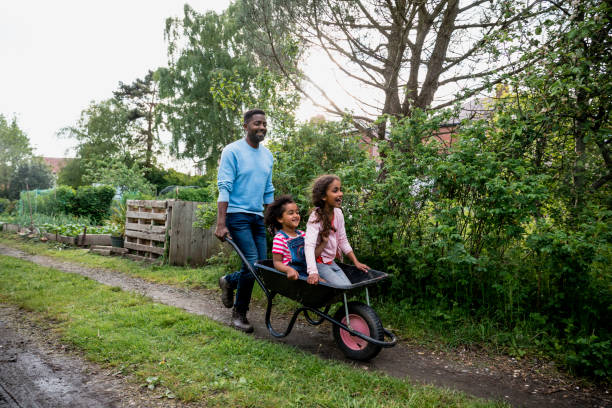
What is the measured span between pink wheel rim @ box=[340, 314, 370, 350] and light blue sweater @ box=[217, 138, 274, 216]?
1.32m

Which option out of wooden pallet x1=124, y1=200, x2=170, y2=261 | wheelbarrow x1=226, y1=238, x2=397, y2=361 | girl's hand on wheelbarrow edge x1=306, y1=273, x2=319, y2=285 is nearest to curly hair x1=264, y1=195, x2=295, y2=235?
wheelbarrow x1=226, y1=238, x2=397, y2=361

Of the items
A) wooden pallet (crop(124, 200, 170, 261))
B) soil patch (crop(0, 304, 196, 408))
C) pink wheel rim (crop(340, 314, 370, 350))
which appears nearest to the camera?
soil patch (crop(0, 304, 196, 408))

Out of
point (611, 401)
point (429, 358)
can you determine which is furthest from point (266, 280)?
point (611, 401)

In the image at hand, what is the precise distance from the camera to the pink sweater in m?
2.94

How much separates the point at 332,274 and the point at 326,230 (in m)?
0.35

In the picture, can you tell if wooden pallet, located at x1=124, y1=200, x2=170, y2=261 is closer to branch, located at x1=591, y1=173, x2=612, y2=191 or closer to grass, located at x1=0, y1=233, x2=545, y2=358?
grass, located at x1=0, y1=233, x2=545, y2=358

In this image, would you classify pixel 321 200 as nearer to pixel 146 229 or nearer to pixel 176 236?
pixel 176 236

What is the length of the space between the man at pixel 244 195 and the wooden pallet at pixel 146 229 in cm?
382

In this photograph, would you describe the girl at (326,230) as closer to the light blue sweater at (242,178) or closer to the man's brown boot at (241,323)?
the light blue sweater at (242,178)

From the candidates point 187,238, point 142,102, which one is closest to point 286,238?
point 187,238

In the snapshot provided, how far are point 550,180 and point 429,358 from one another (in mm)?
2016

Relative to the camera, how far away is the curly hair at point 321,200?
3101mm

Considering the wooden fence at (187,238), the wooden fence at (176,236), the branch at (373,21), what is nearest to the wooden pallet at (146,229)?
the wooden fence at (176,236)

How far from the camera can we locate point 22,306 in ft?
13.7
